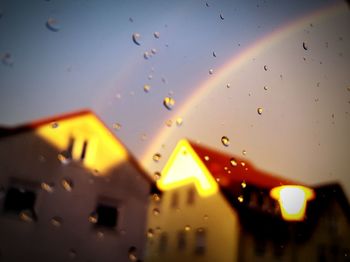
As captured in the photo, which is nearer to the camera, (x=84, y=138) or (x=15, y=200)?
(x=15, y=200)

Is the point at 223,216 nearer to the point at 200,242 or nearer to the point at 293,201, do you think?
the point at 200,242

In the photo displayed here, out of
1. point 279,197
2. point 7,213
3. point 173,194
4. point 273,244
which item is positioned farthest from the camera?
point 273,244

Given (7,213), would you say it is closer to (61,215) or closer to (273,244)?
(61,215)

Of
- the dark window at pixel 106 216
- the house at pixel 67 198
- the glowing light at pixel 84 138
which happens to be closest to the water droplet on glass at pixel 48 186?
the house at pixel 67 198

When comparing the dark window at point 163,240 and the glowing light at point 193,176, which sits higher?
the glowing light at point 193,176

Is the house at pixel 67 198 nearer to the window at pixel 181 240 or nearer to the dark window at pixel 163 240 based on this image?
the dark window at pixel 163 240

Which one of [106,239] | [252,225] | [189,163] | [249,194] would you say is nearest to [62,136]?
[106,239]

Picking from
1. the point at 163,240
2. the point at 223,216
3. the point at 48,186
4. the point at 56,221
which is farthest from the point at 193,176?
the point at 48,186
